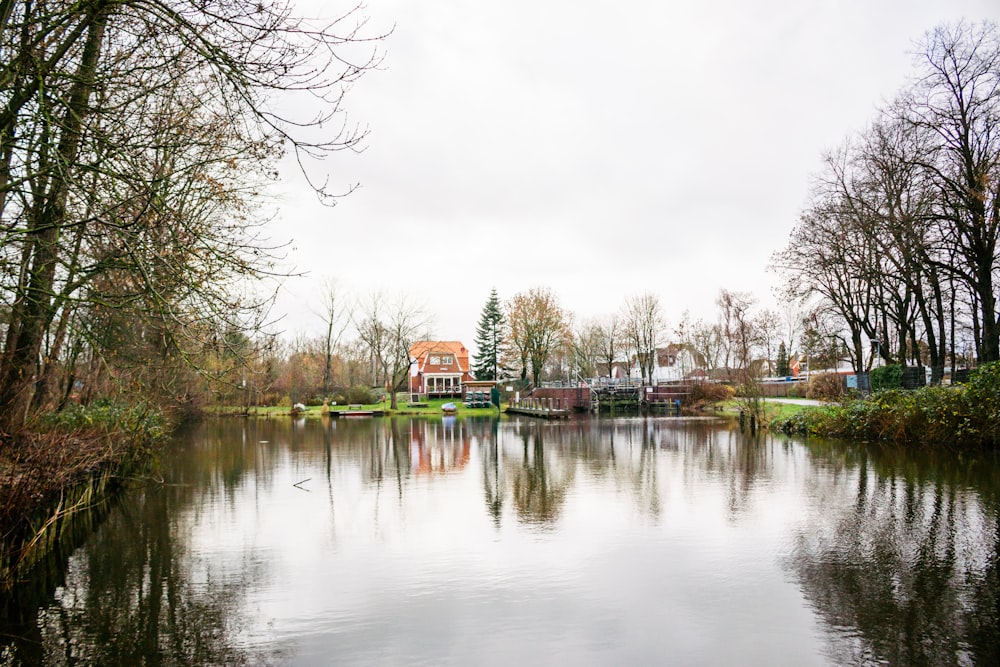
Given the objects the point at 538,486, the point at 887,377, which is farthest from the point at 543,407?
the point at 538,486

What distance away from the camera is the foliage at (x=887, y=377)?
2443 cm

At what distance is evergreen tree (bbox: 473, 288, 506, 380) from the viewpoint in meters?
62.9

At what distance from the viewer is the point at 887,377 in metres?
25.2

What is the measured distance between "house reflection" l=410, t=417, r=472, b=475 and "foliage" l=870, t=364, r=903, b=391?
14576mm

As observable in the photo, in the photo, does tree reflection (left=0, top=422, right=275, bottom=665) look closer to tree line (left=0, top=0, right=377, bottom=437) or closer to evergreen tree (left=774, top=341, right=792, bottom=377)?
tree line (left=0, top=0, right=377, bottom=437)

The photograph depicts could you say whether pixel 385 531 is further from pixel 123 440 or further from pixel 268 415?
pixel 268 415

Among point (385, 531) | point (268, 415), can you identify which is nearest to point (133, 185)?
point (385, 531)

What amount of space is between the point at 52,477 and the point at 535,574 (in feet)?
18.9

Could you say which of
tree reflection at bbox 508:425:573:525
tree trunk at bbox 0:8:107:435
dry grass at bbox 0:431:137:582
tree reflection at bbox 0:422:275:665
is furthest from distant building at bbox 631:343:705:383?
tree trunk at bbox 0:8:107:435

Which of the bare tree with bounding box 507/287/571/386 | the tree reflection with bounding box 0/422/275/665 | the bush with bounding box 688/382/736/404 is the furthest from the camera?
the bare tree with bounding box 507/287/571/386

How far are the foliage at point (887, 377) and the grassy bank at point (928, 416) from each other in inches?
90.8

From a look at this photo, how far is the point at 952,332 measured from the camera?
25797mm

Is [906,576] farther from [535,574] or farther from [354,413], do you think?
[354,413]

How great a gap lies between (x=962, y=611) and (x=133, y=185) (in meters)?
7.86
